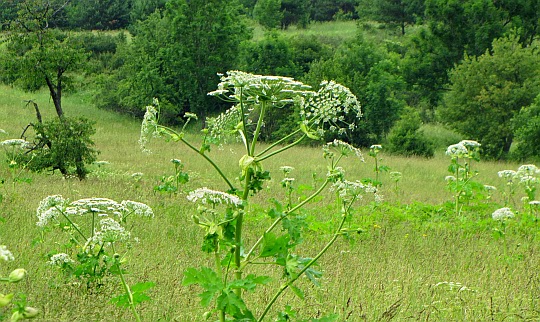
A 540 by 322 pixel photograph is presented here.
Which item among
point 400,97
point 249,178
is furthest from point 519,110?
point 249,178

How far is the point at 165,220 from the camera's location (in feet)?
28.6

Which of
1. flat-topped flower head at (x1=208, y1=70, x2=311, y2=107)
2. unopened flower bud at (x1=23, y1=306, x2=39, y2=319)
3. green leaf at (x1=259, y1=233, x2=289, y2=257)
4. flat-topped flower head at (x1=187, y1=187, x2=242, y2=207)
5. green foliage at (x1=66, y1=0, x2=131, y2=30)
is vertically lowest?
green foliage at (x1=66, y1=0, x2=131, y2=30)

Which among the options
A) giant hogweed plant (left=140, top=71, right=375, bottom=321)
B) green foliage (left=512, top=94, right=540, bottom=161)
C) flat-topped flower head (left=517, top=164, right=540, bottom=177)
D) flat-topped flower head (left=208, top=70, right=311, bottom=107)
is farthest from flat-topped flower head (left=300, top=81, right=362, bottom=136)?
green foliage (left=512, top=94, right=540, bottom=161)

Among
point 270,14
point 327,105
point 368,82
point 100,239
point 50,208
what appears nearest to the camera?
point 327,105

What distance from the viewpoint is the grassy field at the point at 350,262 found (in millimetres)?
5152

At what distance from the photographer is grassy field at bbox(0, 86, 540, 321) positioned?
16.9ft

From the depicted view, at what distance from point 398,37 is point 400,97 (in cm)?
1141

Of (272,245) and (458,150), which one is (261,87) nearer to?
(272,245)

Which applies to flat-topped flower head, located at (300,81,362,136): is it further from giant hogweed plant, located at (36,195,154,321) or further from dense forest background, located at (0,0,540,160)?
dense forest background, located at (0,0,540,160)

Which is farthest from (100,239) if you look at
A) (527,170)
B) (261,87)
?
(527,170)

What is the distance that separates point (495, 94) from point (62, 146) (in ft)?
61.2

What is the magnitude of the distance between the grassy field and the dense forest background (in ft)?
29.4

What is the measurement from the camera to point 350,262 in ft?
22.9

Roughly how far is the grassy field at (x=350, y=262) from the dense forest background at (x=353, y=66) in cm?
897
